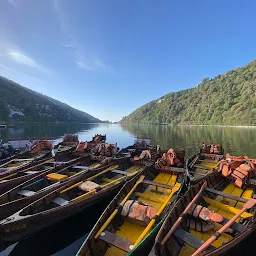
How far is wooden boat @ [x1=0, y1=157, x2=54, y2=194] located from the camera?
41.4 feet

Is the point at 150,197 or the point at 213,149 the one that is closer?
the point at 150,197

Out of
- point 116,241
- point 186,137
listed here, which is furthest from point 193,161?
point 186,137

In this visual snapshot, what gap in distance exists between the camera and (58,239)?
9.78 m

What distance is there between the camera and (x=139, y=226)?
8375mm

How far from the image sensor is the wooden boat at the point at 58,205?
25.8 feet

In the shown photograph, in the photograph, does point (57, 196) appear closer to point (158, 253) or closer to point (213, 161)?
point (158, 253)

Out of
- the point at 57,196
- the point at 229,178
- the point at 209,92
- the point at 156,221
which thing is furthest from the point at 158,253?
the point at 209,92

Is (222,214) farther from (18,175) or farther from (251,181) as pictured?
(18,175)

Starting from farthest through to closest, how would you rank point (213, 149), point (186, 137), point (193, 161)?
point (186, 137) → point (213, 149) → point (193, 161)

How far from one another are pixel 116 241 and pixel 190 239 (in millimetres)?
2715

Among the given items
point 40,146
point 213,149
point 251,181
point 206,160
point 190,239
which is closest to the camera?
point 190,239

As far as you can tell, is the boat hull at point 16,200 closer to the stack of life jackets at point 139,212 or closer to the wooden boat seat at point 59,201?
the wooden boat seat at point 59,201

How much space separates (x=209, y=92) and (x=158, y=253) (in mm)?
214650

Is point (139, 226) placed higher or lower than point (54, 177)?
lower
